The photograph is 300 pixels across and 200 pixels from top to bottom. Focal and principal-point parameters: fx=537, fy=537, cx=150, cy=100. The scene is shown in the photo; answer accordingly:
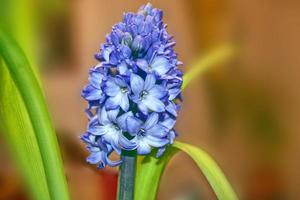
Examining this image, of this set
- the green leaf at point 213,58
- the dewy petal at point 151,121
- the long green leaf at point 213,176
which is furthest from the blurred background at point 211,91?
Result: the dewy petal at point 151,121

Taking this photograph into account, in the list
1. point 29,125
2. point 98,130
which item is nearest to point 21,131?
point 29,125

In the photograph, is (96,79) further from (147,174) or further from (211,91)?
(211,91)

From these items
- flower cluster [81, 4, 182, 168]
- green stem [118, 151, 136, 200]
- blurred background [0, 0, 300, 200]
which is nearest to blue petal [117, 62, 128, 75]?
flower cluster [81, 4, 182, 168]

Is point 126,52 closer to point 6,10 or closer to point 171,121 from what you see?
point 171,121

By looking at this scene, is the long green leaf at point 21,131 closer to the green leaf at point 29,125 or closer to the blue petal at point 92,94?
the green leaf at point 29,125

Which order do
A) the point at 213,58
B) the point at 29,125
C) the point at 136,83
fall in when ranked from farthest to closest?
the point at 213,58 < the point at 29,125 < the point at 136,83

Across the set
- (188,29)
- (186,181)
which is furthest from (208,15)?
(186,181)

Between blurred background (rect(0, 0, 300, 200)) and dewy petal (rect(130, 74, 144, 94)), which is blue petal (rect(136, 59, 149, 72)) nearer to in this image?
dewy petal (rect(130, 74, 144, 94))
